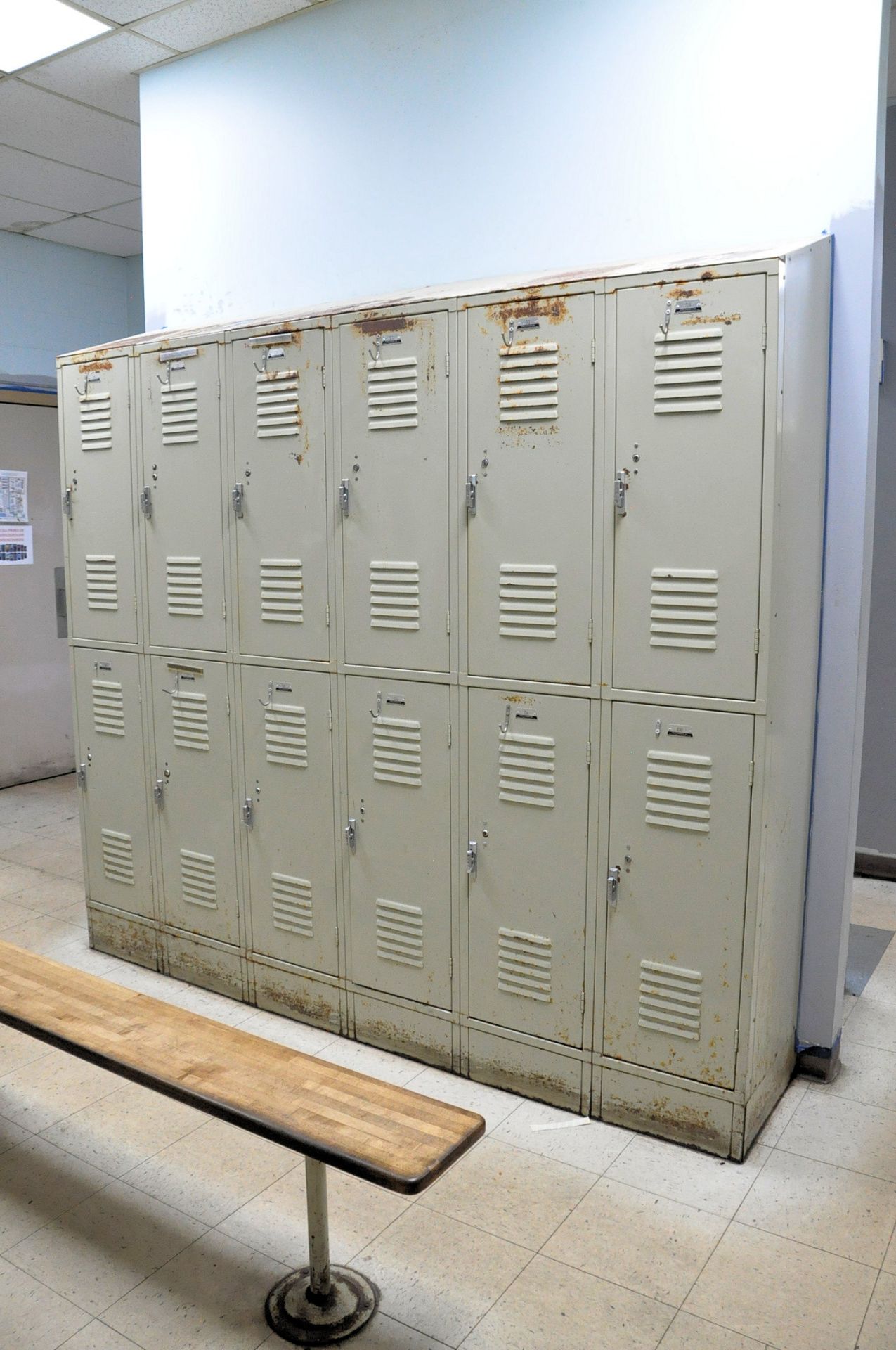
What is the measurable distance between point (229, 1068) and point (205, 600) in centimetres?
178

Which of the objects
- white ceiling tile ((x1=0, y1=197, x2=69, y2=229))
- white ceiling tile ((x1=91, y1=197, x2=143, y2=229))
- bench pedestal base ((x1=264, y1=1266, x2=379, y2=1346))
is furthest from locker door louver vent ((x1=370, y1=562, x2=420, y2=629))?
white ceiling tile ((x1=0, y1=197, x2=69, y2=229))

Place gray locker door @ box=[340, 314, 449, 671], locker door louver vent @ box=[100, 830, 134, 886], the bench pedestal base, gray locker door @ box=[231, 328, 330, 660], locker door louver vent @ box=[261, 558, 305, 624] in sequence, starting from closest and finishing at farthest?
the bench pedestal base → gray locker door @ box=[340, 314, 449, 671] → gray locker door @ box=[231, 328, 330, 660] → locker door louver vent @ box=[261, 558, 305, 624] → locker door louver vent @ box=[100, 830, 134, 886]

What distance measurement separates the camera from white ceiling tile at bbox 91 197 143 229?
5.82 m

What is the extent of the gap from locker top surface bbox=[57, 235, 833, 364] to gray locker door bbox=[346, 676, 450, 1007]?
3.81 ft

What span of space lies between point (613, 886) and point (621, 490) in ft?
3.67

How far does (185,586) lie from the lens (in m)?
3.72

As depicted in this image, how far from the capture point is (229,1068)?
239 cm

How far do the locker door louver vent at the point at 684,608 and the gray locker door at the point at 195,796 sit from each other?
5.41 feet

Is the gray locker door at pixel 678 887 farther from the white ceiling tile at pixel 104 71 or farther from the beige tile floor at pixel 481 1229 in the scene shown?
the white ceiling tile at pixel 104 71

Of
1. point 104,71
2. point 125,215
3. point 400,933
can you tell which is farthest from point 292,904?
point 125,215

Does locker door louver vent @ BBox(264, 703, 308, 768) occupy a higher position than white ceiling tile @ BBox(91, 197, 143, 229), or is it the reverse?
white ceiling tile @ BBox(91, 197, 143, 229)

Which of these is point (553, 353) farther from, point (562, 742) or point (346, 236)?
point (346, 236)

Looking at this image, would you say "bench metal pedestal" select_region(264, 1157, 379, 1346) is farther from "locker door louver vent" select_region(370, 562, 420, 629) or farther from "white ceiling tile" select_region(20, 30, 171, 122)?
"white ceiling tile" select_region(20, 30, 171, 122)

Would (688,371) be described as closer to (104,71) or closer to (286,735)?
(286,735)
